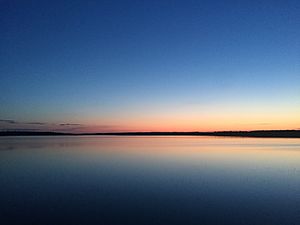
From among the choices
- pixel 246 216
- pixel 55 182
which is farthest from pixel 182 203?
pixel 55 182

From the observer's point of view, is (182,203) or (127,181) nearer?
(182,203)

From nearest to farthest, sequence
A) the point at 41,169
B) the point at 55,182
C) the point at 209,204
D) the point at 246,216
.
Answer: the point at 246,216
the point at 209,204
the point at 55,182
the point at 41,169

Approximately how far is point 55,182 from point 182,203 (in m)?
6.06

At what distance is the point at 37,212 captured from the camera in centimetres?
851

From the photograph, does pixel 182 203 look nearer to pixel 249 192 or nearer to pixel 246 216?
pixel 246 216

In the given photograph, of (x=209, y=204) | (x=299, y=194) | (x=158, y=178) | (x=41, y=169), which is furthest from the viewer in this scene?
(x=41, y=169)

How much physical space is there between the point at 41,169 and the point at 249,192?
11.0m

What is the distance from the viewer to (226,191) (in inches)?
466

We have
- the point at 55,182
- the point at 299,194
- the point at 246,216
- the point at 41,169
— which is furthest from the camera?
the point at 41,169

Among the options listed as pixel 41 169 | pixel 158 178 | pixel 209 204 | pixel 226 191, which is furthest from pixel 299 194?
pixel 41 169

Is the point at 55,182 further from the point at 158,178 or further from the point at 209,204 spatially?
the point at 209,204

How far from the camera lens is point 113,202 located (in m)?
9.84

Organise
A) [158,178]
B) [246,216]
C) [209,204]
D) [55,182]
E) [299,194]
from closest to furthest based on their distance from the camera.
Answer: [246,216], [209,204], [299,194], [55,182], [158,178]

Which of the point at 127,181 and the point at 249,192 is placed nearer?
the point at 249,192
